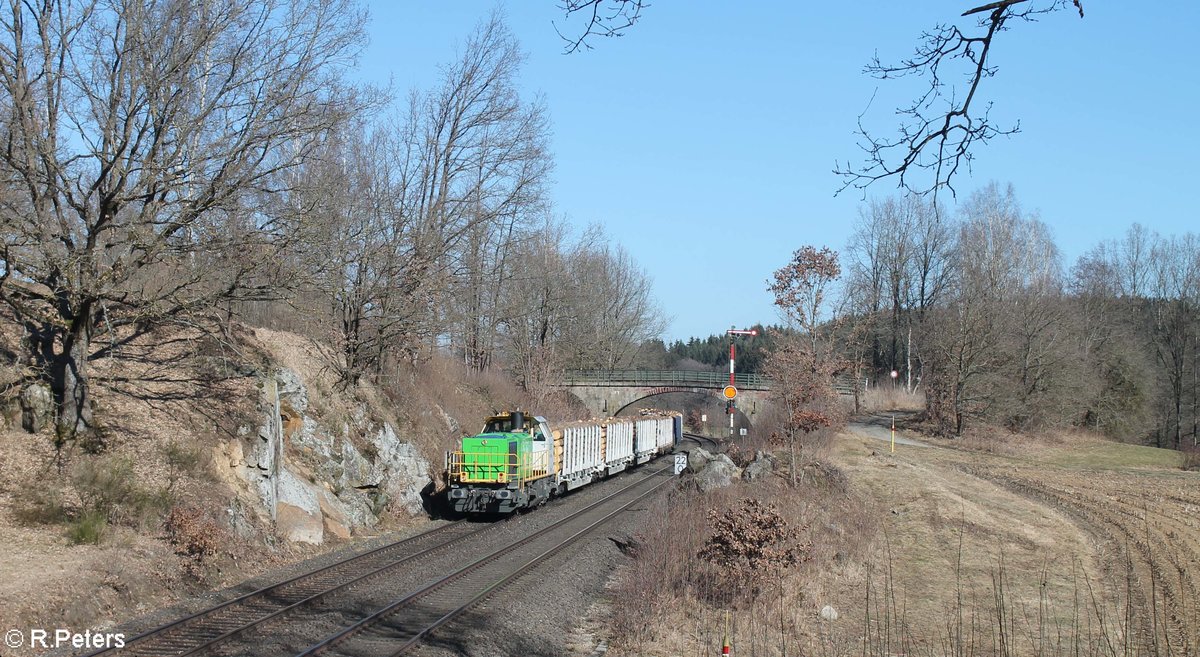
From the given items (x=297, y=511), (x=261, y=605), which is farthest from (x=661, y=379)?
(x=261, y=605)

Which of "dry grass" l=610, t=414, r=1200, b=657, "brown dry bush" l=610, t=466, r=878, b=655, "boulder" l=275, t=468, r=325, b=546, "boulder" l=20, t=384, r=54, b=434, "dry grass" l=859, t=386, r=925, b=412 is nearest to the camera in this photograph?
"dry grass" l=610, t=414, r=1200, b=657

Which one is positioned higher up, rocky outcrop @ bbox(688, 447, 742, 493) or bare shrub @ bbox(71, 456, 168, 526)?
bare shrub @ bbox(71, 456, 168, 526)

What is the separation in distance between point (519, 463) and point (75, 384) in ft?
34.5

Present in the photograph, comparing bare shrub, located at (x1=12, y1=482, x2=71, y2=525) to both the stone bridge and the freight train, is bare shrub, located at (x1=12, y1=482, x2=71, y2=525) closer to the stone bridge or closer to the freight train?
the freight train

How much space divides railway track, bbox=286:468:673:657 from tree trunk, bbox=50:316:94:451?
284 inches

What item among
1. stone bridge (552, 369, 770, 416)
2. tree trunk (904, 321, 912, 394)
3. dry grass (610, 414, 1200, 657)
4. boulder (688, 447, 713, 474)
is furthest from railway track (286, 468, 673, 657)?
tree trunk (904, 321, 912, 394)

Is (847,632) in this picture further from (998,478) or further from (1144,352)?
(1144,352)

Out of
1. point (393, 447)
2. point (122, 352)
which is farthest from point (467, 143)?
point (122, 352)

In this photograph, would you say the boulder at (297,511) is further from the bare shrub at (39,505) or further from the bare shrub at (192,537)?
the bare shrub at (39,505)

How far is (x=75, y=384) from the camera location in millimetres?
15766

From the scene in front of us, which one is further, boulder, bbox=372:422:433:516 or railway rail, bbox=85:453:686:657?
boulder, bbox=372:422:433:516

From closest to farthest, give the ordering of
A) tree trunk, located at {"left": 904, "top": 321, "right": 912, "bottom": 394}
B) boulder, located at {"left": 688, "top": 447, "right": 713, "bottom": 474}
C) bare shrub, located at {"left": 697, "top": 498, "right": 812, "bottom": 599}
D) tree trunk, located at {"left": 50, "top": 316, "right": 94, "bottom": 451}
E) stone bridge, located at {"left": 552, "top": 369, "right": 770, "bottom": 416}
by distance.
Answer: bare shrub, located at {"left": 697, "top": 498, "right": 812, "bottom": 599}
tree trunk, located at {"left": 50, "top": 316, "right": 94, "bottom": 451}
boulder, located at {"left": 688, "top": 447, "right": 713, "bottom": 474}
stone bridge, located at {"left": 552, "top": 369, "right": 770, "bottom": 416}
tree trunk, located at {"left": 904, "top": 321, "right": 912, "bottom": 394}

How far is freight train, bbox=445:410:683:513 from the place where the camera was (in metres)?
22.0

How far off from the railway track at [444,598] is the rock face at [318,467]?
4.16m
